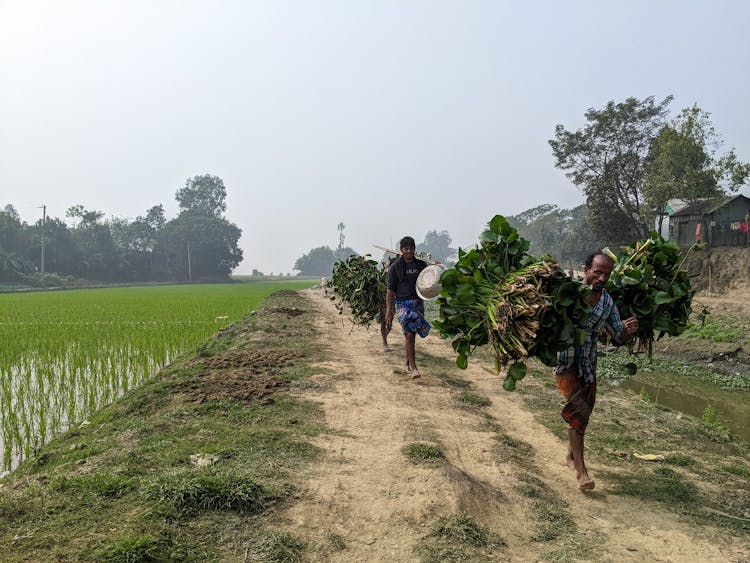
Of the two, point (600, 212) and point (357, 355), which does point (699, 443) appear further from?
point (600, 212)

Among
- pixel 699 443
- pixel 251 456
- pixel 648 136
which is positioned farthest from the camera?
pixel 648 136

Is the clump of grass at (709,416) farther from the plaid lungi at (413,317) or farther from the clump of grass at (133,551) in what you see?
the clump of grass at (133,551)

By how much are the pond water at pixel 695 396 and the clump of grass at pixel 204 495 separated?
611 centimetres

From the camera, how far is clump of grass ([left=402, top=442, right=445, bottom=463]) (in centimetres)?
435

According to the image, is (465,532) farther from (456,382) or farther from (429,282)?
(456,382)

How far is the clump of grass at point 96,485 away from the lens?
3.55 meters

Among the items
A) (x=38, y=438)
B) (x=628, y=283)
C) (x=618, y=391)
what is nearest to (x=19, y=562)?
(x=38, y=438)

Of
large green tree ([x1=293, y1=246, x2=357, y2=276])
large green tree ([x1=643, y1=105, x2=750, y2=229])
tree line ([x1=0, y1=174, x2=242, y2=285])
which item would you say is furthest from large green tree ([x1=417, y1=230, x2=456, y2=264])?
large green tree ([x1=643, y1=105, x2=750, y2=229])

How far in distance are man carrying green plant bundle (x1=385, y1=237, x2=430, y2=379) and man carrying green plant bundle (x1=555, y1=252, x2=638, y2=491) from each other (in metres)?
3.35

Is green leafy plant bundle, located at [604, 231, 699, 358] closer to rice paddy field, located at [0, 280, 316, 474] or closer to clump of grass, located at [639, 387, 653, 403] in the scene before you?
clump of grass, located at [639, 387, 653, 403]

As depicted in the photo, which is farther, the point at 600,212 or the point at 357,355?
the point at 600,212

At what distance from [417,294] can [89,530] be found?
16.1 ft

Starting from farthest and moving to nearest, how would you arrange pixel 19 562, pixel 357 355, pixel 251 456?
pixel 357 355
pixel 251 456
pixel 19 562

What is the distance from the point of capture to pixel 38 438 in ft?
18.5
